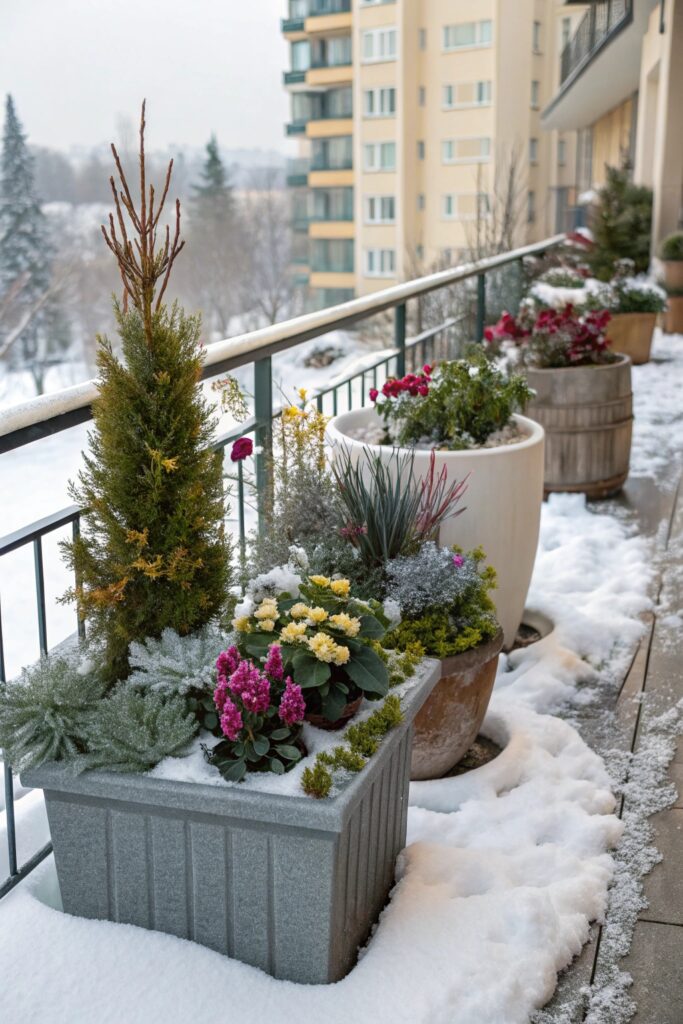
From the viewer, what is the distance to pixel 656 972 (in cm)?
199

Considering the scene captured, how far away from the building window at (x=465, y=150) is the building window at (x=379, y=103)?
315cm

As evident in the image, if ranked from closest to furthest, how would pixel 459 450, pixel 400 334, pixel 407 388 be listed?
pixel 459 450
pixel 407 388
pixel 400 334

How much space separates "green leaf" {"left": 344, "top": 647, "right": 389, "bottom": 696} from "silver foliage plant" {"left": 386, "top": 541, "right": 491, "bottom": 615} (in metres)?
0.49

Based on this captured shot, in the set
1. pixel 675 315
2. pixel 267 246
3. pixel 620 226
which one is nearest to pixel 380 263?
pixel 267 246

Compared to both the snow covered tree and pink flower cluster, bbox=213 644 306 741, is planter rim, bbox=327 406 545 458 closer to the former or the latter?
pink flower cluster, bbox=213 644 306 741

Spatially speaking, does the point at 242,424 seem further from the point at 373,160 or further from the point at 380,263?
the point at 380,263

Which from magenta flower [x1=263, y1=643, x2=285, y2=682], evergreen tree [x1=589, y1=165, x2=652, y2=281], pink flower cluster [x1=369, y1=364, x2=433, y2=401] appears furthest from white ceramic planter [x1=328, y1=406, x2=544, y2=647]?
evergreen tree [x1=589, y1=165, x2=652, y2=281]

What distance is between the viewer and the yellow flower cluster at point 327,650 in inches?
72.4

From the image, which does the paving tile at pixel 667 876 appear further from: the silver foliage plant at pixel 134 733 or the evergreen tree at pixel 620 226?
the evergreen tree at pixel 620 226

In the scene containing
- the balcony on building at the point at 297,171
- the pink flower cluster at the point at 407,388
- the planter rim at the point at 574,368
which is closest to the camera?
the pink flower cluster at the point at 407,388

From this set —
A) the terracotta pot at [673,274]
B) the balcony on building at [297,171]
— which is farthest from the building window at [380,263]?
the terracotta pot at [673,274]

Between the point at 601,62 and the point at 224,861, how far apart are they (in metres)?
23.0

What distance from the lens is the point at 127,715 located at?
1.85 metres

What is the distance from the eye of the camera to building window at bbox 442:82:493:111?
47.4 meters
